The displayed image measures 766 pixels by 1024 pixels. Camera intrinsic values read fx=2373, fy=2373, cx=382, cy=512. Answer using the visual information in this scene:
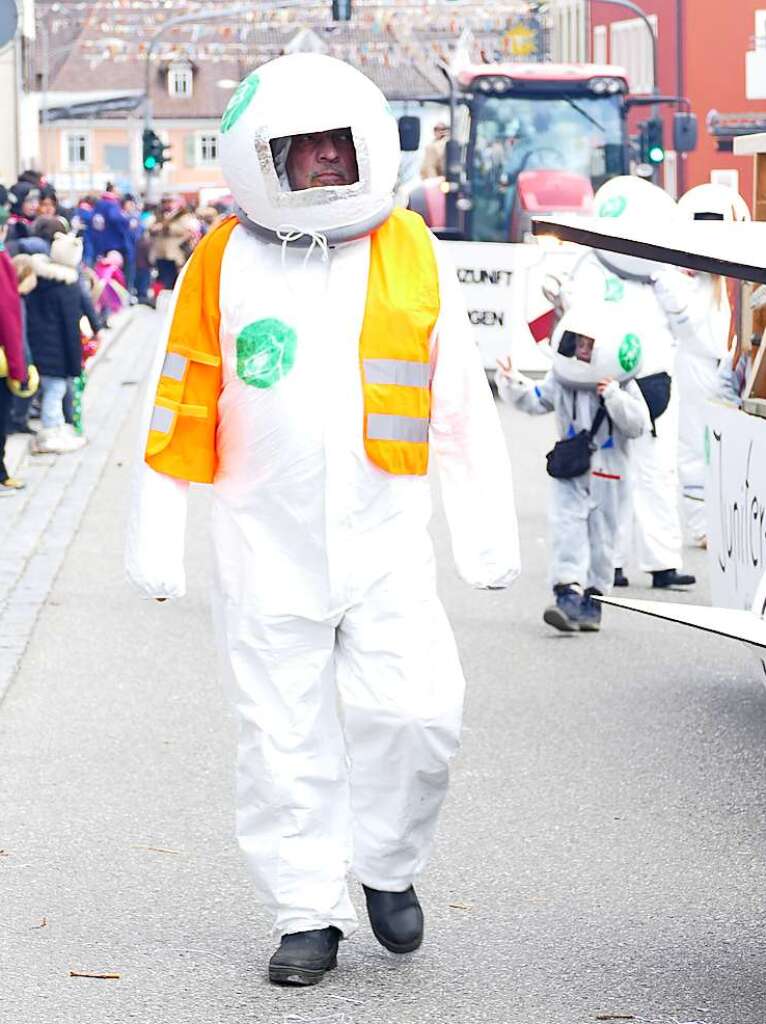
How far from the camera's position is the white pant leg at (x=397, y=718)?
16.4ft

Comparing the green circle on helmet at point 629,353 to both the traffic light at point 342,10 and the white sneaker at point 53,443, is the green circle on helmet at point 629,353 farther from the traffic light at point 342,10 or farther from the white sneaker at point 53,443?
the traffic light at point 342,10

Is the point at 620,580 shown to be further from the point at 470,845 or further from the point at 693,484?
the point at 470,845

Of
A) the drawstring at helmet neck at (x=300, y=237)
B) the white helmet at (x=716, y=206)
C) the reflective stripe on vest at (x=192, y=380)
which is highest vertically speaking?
the drawstring at helmet neck at (x=300, y=237)

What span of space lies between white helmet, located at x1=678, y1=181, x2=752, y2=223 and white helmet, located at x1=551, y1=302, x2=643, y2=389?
1.27 m

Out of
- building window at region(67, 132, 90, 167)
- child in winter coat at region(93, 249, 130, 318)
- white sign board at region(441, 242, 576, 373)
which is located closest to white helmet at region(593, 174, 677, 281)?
Result: white sign board at region(441, 242, 576, 373)

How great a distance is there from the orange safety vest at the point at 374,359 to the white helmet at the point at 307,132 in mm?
95

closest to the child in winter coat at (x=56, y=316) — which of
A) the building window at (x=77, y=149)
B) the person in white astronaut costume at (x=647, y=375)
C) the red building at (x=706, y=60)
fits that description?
the person in white astronaut costume at (x=647, y=375)

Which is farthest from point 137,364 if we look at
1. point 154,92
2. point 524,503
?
point 154,92

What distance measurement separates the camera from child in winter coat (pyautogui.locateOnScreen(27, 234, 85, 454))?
15773mm

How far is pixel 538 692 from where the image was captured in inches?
330

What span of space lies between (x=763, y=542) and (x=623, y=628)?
3.16 m

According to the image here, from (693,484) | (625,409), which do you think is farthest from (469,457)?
(693,484)

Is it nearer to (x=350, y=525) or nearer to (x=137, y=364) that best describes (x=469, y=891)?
(x=350, y=525)

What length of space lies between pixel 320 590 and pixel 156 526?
39 centimetres
